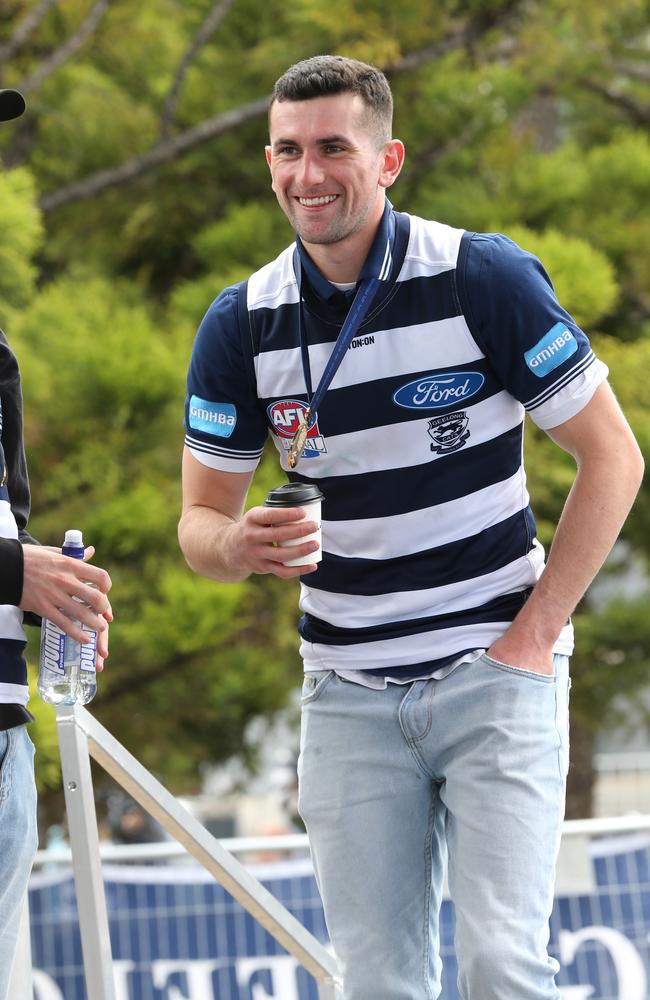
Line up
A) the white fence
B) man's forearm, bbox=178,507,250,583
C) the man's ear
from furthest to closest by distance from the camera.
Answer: the white fence, the man's ear, man's forearm, bbox=178,507,250,583

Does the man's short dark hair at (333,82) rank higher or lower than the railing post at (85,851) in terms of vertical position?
higher

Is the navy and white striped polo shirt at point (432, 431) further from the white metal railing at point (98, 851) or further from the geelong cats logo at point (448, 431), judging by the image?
the white metal railing at point (98, 851)

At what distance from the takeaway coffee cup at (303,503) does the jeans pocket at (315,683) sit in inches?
14.1

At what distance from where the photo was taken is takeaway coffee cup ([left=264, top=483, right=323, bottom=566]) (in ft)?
6.65

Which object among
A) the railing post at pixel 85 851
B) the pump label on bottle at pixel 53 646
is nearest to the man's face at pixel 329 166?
the pump label on bottle at pixel 53 646

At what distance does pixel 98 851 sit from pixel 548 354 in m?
1.07

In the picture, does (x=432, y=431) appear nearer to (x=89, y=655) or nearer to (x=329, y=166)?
(x=329, y=166)

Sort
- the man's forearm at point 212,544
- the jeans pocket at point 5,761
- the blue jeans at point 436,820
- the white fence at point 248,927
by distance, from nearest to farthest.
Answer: the jeans pocket at point 5,761 → the blue jeans at point 436,820 → the man's forearm at point 212,544 → the white fence at point 248,927

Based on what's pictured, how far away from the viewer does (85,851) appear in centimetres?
221

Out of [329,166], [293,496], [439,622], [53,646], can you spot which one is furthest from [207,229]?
[53,646]

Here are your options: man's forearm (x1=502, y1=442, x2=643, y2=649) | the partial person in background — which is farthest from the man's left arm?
the partial person in background

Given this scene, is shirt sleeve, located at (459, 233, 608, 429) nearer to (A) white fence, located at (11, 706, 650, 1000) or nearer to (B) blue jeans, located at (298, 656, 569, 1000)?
(B) blue jeans, located at (298, 656, 569, 1000)

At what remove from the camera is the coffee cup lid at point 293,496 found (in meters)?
2.03

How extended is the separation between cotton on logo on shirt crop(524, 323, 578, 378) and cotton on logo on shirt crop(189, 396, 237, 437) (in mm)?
538
